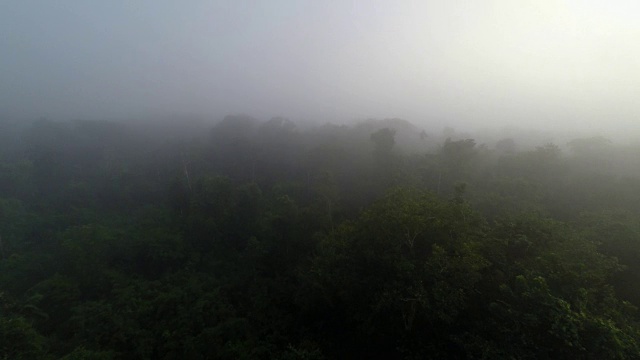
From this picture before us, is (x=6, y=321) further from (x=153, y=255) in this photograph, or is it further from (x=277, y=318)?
(x=153, y=255)

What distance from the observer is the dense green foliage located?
1238cm

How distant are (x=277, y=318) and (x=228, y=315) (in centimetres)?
372

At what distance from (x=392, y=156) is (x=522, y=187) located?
20.0 meters

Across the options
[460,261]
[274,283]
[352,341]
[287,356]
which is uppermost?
[460,261]

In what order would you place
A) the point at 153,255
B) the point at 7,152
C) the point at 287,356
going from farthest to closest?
the point at 7,152, the point at 153,255, the point at 287,356

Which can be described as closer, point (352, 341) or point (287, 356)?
point (287, 356)

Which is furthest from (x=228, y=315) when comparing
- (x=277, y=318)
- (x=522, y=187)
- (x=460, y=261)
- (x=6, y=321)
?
(x=522, y=187)

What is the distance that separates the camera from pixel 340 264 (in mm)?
17750

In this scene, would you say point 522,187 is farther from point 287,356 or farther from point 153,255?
point 153,255

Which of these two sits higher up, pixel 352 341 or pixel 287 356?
pixel 287 356

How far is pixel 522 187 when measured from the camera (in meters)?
36.9

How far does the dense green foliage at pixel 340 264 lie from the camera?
12.4 meters

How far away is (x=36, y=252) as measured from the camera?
32469 millimetres

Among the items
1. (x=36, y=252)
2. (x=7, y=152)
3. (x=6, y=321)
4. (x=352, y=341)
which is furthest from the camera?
(x=7, y=152)
